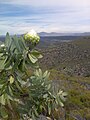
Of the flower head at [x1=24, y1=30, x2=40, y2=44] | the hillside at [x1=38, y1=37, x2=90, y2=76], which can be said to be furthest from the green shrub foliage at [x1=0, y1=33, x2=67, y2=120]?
the hillside at [x1=38, y1=37, x2=90, y2=76]

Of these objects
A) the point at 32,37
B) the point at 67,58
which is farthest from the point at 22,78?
the point at 67,58

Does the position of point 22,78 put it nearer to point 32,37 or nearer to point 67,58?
point 32,37

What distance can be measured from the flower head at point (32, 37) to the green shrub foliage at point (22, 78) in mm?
47

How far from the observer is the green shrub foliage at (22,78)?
2.37m

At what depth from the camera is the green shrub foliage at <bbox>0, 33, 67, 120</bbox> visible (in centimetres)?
237

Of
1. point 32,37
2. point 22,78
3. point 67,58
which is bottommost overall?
point 67,58

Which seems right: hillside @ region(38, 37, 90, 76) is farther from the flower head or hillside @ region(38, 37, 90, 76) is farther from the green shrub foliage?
the flower head

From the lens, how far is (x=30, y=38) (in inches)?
91.4

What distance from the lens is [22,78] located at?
2711 mm

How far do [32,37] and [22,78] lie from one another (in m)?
0.52

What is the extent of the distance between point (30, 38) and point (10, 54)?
212 millimetres

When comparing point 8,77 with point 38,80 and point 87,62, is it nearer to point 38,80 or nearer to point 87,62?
point 38,80

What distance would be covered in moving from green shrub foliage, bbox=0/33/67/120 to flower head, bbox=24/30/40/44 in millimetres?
47

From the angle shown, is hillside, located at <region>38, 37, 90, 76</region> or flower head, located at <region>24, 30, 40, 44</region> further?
hillside, located at <region>38, 37, 90, 76</region>
